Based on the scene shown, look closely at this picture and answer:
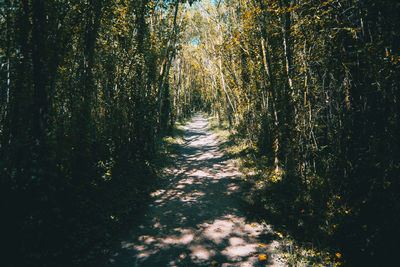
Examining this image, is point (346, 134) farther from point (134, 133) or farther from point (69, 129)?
point (134, 133)

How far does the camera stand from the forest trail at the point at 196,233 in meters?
3.67

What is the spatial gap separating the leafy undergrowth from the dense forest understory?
0.04m

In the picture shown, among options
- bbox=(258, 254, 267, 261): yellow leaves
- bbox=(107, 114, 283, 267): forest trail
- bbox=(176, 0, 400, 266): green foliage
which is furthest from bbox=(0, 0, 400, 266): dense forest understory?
bbox=(258, 254, 267, 261): yellow leaves

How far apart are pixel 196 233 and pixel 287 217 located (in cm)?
208

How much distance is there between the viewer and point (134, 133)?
7.88 m

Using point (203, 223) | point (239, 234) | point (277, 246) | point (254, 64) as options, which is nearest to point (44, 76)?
point (203, 223)

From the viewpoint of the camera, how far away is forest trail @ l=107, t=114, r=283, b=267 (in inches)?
144

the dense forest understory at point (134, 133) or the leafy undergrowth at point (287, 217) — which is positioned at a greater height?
the dense forest understory at point (134, 133)

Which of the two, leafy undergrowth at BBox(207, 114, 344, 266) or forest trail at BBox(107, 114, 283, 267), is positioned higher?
leafy undergrowth at BBox(207, 114, 344, 266)

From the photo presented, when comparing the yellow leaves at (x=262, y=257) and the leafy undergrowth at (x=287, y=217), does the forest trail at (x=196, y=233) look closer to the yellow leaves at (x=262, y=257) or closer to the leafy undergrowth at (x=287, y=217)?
the yellow leaves at (x=262, y=257)

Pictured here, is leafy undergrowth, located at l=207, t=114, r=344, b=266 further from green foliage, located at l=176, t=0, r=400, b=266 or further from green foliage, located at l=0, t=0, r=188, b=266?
green foliage, located at l=0, t=0, r=188, b=266

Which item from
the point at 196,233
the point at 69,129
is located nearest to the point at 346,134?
the point at 196,233

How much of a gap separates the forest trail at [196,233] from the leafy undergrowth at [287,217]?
261mm

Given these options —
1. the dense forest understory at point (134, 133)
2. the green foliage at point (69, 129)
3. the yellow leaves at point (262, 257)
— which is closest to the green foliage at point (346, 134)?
the dense forest understory at point (134, 133)
